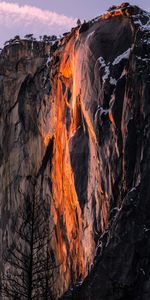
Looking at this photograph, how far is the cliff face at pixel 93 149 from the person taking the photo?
1942 centimetres

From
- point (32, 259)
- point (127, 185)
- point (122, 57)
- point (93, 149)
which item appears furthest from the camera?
point (93, 149)

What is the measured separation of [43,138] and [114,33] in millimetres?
13609

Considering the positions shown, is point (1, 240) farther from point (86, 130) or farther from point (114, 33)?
point (114, 33)

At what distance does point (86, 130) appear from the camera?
29.2 metres

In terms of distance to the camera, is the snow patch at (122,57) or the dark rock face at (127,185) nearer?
the dark rock face at (127,185)

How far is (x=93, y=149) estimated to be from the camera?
91.0 ft

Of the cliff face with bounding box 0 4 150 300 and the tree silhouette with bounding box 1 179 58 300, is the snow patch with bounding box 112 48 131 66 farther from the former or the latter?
the tree silhouette with bounding box 1 179 58 300

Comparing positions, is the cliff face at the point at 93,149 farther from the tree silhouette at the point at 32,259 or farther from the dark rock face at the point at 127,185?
the tree silhouette at the point at 32,259

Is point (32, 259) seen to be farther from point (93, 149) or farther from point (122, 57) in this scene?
point (122, 57)

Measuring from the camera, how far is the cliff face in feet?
63.7

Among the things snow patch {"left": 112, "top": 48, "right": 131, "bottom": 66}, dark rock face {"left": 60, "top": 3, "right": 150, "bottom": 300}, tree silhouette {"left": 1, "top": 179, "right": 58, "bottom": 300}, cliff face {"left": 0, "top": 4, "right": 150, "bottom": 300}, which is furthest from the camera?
snow patch {"left": 112, "top": 48, "right": 131, "bottom": 66}

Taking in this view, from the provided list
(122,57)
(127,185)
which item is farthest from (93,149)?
(127,185)

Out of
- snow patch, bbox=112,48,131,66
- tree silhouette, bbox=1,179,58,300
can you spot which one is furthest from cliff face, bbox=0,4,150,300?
tree silhouette, bbox=1,179,58,300

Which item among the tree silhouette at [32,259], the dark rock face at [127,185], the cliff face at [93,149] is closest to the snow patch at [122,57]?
the cliff face at [93,149]
